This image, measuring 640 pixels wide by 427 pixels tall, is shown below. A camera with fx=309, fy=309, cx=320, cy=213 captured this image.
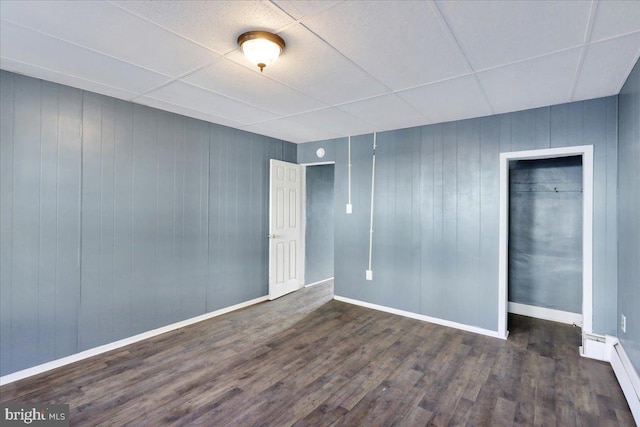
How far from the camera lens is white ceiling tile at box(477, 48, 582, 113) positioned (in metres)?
2.26

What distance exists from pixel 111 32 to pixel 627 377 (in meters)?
4.41

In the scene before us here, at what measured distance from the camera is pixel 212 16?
1.76 m

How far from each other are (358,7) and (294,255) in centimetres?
406

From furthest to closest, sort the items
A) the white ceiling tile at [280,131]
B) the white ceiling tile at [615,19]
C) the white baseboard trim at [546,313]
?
the white ceiling tile at [280,131] < the white baseboard trim at [546,313] < the white ceiling tile at [615,19]

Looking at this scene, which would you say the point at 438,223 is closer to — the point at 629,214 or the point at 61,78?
the point at 629,214

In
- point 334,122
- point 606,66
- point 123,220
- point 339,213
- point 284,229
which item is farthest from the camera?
point 284,229

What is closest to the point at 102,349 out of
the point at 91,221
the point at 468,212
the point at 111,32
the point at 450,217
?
the point at 91,221

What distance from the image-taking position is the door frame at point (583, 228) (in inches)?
117

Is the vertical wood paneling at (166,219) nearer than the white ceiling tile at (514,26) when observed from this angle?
No

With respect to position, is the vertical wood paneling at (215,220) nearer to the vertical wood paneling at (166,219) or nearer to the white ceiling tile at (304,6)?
Result: the vertical wood paneling at (166,219)

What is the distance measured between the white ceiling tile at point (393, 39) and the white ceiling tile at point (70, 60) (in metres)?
1.60

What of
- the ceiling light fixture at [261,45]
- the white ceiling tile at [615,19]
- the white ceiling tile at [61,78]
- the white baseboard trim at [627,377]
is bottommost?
the white baseboard trim at [627,377]
